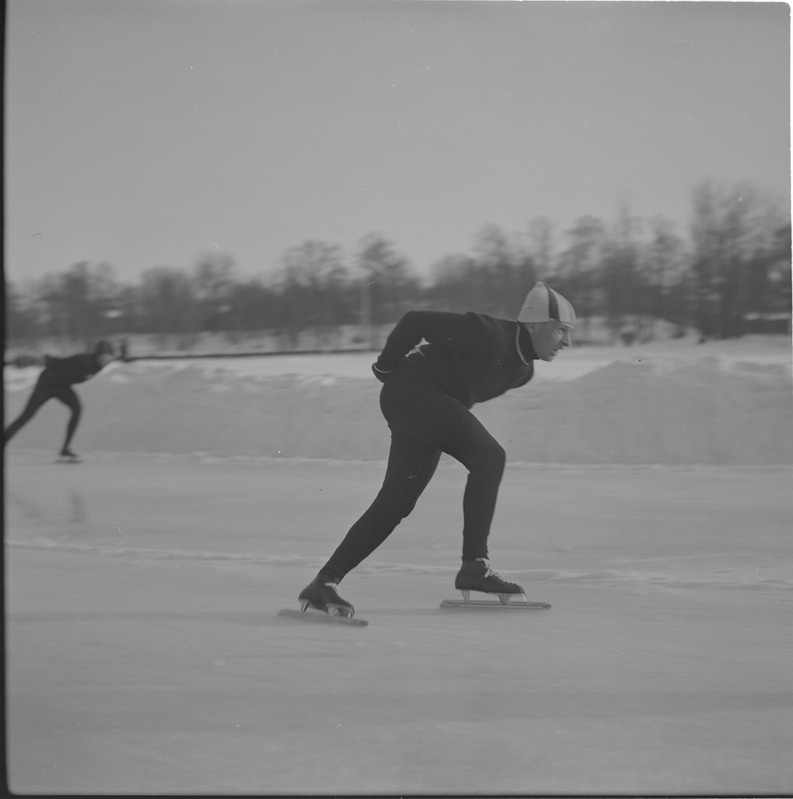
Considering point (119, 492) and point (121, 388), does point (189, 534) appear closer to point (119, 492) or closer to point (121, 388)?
point (119, 492)

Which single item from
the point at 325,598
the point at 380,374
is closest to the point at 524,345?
the point at 380,374

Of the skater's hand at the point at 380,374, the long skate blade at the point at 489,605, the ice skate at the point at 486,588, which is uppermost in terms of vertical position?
the skater's hand at the point at 380,374

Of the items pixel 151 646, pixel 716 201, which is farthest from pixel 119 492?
pixel 716 201

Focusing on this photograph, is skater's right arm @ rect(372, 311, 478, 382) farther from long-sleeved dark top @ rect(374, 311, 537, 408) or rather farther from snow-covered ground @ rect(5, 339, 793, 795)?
snow-covered ground @ rect(5, 339, 793, 795)

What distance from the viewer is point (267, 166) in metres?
3.31

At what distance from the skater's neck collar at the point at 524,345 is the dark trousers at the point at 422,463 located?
0.78ft

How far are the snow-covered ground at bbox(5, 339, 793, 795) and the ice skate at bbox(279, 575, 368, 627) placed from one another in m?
0.04

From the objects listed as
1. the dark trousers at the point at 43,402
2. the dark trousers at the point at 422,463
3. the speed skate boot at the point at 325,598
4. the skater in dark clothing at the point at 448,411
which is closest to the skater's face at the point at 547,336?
the skater in dark clothing at the point at 448,411

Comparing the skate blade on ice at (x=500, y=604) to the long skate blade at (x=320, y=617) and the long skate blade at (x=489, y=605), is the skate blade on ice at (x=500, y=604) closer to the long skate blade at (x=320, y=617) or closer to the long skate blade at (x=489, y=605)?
the long skate blade at (x=489, y=605)

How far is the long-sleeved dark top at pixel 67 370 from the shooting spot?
330 cm

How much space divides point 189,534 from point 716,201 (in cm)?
187

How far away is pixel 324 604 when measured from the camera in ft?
10.5

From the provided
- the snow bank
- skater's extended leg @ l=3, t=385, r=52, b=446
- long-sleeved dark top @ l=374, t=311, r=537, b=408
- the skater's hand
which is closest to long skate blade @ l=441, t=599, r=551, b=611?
the snow bank

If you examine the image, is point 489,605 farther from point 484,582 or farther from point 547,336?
point 547,336
